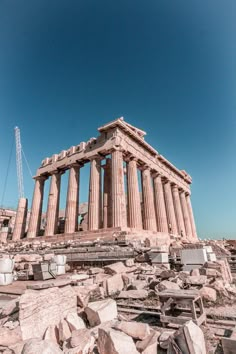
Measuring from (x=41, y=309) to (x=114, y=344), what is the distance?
2.14 meters

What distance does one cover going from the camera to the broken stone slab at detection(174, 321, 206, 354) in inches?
110

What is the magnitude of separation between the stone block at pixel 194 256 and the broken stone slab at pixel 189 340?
651cm

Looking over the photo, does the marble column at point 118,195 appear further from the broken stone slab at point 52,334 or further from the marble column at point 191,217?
the marble column at point 191,217

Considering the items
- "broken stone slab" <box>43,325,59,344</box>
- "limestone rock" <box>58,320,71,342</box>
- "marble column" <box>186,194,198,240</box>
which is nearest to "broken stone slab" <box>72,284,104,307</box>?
"broken stone slab" <box>43,325,59,344</box>

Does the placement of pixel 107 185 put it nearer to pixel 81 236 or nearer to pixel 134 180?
pixel 134 180

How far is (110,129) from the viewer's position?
2533 centimetres

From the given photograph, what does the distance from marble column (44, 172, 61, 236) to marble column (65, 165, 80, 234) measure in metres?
3.62

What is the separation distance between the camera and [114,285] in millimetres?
6973

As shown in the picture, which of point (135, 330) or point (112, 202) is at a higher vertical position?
point (112, 202)

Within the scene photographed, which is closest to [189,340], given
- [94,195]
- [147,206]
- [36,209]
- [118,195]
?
[118,195]

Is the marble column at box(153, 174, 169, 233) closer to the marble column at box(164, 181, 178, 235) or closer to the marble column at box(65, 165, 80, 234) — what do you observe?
the marble column at box(164, 181, 178, 235)

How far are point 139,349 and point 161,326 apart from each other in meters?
1.43

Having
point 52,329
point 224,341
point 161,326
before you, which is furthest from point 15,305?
point 224,341

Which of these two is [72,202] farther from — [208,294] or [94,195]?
[208,294]
